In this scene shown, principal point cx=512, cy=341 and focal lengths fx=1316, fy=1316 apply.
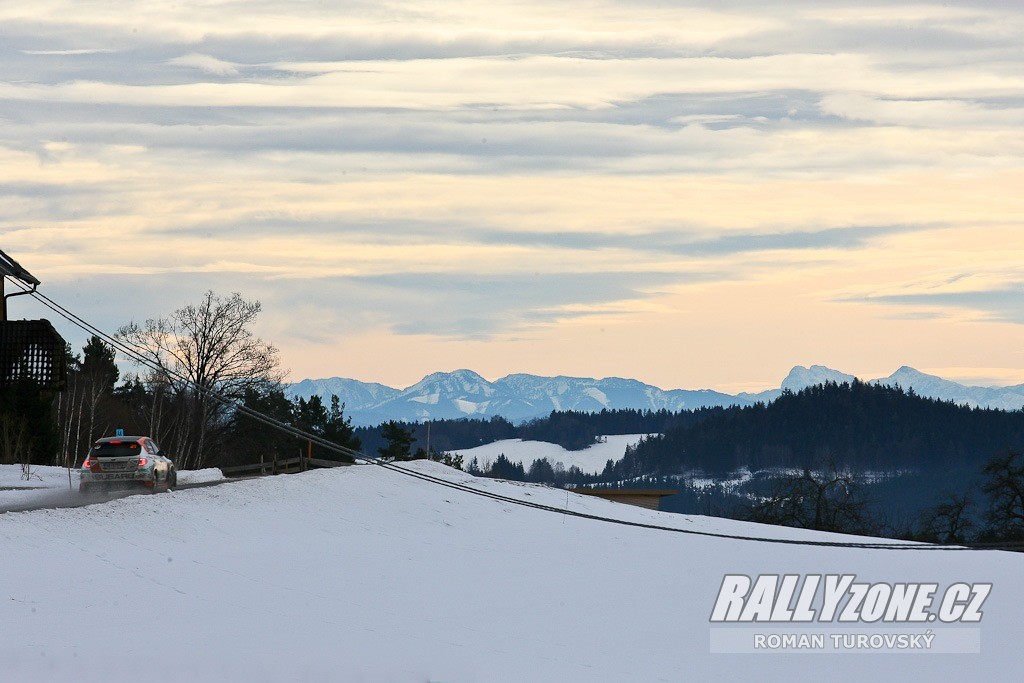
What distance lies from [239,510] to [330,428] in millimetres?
62189

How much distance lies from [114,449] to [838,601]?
2064 centimetres

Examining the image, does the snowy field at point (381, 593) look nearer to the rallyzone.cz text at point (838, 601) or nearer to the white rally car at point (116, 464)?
the rallyzone.cz text at point (838, 601)

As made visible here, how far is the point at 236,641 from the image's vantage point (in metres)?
25.1

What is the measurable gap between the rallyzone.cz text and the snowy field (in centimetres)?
81

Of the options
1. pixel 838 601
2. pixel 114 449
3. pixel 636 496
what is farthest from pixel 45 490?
pixel 636 496

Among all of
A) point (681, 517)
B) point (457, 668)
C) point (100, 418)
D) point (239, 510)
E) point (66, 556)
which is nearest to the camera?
point (457, 668)

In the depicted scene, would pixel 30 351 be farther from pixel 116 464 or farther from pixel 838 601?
pixel 838 601

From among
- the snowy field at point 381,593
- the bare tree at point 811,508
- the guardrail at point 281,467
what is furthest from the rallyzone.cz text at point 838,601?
the bare tree at point 811,508

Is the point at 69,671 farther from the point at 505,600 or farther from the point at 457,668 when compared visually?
the point at 505,600

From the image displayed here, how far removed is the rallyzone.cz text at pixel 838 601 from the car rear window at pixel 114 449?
17.1m

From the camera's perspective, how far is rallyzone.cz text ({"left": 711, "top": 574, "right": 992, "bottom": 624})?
110 ft

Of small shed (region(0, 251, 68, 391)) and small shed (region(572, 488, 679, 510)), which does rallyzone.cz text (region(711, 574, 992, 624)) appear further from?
small shed (region(0, 251, 68, 391))

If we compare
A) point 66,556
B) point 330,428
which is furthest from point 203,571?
point 330,428

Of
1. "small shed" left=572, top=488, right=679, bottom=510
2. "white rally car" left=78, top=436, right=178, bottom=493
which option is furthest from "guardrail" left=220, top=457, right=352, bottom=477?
"white rally car" left=78, top=436, right=178, bottom=493
